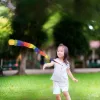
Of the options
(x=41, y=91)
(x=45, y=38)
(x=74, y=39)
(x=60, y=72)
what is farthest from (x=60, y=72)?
(x=74, y=39)

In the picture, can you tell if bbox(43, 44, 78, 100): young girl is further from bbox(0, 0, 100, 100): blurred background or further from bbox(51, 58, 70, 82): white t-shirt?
bbox(0, 0, 100, 100): blurred background

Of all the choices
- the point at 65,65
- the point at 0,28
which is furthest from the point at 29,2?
the point at 0,28

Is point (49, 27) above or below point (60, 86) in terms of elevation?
above

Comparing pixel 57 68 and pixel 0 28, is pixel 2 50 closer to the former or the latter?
pixel 0 28

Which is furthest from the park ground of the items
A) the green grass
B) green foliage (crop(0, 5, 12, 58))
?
green foliage (crop(0, 5, 12, 58))

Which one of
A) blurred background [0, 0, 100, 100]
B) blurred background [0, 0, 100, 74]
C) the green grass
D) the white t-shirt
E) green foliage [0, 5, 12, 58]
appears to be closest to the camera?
the white t-shirt

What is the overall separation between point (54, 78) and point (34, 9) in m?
1.05

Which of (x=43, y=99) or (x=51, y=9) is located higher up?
(x=51, y=9)

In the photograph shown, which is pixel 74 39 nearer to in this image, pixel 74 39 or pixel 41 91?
pixel 74 39

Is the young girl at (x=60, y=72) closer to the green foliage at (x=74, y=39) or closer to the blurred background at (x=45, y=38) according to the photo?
the blurred background at (x=45, y=38)

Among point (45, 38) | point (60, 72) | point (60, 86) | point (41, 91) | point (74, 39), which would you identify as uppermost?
point (74, 39)

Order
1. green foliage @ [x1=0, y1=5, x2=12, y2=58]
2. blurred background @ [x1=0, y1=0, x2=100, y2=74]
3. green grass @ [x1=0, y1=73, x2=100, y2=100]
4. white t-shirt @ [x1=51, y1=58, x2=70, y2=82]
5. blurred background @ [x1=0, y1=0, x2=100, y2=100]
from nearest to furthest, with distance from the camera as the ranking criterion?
white t-shirt @ [x1=51, y1=58, x2=70, y2=82] < blurred background @ [x1=0, y1=0, x2=100, y2=74] < blurred background @ [x1=0, y1=0, x2=100, y2=100] < green grass @ [x1=0, y1=73, x2=100, y2=100] < green foliage @ [x1=0, y1=5, x2=12, y2=58]

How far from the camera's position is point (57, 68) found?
156 inches

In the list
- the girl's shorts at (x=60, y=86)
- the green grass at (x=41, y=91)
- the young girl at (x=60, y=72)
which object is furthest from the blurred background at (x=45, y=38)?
the girl's shorts at (x=60, y=86)
